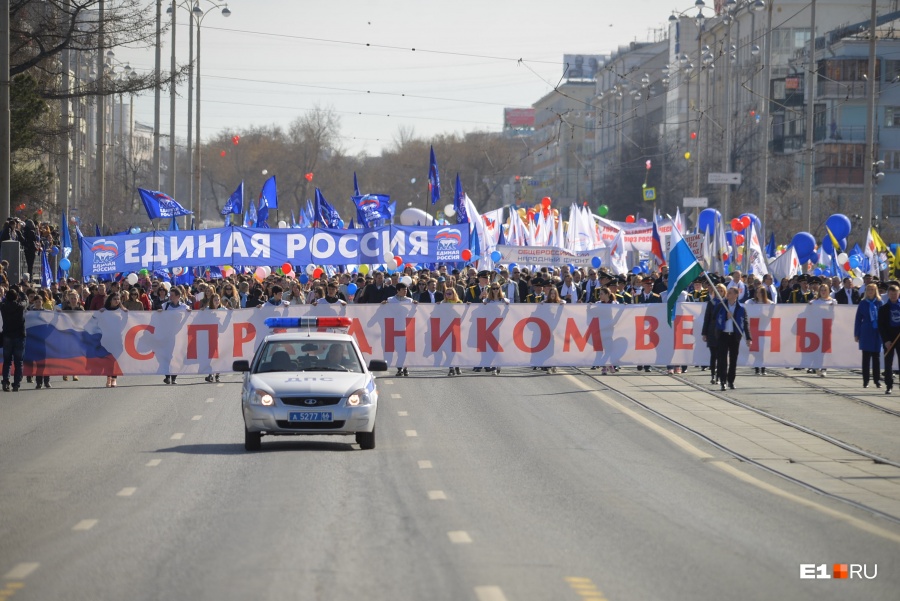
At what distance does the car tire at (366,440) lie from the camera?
15383 millimetres

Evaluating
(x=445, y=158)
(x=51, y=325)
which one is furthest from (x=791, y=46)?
(x=51, y=325)

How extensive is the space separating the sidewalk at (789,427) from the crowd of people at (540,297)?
875mm

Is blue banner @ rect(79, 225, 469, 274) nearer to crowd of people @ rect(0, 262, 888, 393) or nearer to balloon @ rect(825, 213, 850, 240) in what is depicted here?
crowd of people @ rect(0, 262, 888, 393)

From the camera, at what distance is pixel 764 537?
392 inches

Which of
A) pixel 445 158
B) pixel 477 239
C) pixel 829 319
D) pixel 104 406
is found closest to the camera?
pixel 104 406

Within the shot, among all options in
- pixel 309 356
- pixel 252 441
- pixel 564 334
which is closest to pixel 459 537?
pixel 252 441

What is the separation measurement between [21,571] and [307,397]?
6.51 meters

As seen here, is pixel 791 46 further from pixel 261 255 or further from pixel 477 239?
pixel 261 255

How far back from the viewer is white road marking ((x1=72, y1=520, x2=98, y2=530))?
10320mm

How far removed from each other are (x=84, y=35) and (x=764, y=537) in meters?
30.0

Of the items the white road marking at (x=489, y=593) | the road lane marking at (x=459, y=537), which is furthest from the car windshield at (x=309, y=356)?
the white road marking at (x=489, y=593)

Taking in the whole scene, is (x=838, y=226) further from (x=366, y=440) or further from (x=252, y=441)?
(x=252, y=441)

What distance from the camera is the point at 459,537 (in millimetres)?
9938

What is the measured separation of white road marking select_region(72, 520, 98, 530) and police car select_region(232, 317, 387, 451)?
447cm
